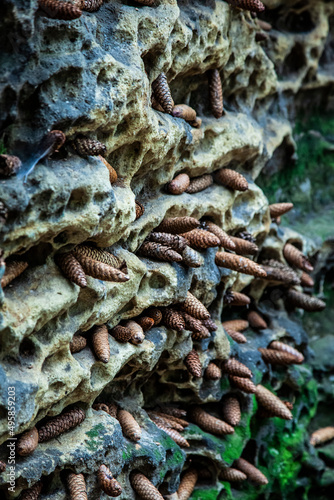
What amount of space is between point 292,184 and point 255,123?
1.15 metres

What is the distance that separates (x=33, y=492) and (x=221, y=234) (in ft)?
6.42

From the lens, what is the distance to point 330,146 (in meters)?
5.72

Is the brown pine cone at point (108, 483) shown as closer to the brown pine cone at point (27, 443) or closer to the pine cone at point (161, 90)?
the brown pine cone at point (27, 443)

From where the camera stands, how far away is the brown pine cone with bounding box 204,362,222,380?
3781 mm

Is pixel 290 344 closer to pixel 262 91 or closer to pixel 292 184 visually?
pixel 292 184

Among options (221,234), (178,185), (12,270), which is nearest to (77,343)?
(12,270)

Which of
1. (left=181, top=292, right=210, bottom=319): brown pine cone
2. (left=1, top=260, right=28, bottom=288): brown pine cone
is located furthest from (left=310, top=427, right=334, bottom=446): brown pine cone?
(left=1, top=260, right=28, bottom=288): brown pine cone

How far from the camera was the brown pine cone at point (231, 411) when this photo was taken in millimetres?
3912

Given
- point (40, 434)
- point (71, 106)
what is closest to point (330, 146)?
point (71, 106)

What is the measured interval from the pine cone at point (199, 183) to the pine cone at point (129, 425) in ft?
4.89

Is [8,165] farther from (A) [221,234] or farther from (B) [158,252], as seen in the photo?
(A) [221,234]

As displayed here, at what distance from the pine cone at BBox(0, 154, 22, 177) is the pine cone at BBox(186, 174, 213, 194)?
1688mm

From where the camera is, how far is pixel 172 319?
131 inches

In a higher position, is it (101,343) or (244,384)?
(101,343)
